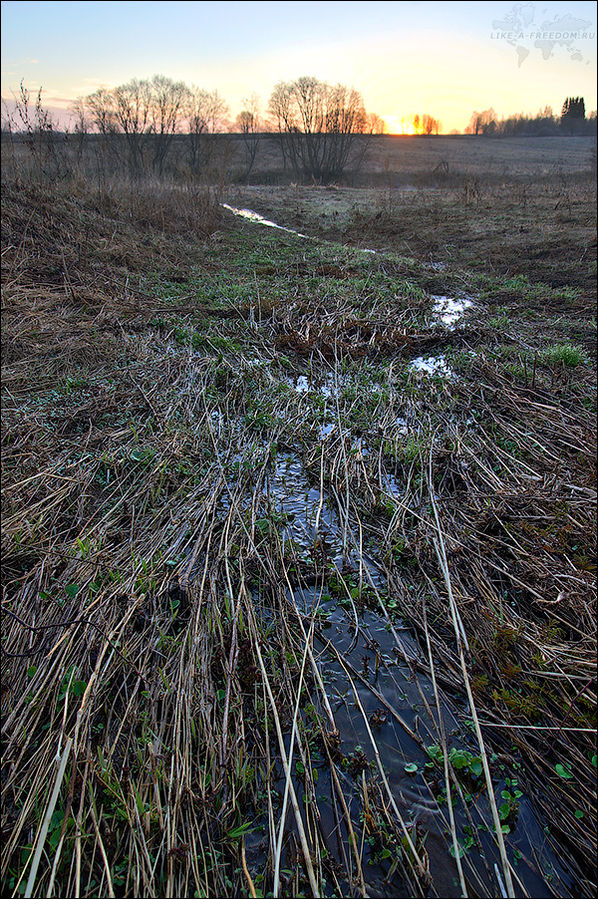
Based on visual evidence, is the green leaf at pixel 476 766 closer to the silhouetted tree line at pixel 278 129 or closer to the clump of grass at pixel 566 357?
the clump of grass at pixel 566 357

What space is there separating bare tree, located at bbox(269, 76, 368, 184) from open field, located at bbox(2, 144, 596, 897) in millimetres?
40742

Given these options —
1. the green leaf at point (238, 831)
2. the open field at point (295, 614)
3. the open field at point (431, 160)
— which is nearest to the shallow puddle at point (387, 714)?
the open field at point (295, 614)

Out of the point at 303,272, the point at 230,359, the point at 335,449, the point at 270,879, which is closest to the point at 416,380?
the point at 335,449

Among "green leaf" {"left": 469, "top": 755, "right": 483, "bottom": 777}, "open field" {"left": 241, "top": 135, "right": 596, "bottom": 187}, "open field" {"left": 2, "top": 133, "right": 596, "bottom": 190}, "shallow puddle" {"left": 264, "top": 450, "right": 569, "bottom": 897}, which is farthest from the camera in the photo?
"open field" {"left": 241, "top": 135, "right": 596, "bottom": 187}

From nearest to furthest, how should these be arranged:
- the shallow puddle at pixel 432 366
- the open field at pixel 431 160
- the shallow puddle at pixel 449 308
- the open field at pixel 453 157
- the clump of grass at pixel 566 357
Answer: the clump of grass at pixel 566 357, the shallow puddle at pixel 432 366, the shallow puddle at pixel 449 308, the open field at pixel 431 160, the open field at pixel 453 157

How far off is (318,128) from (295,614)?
4870 cm

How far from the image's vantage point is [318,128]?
41.7 meters

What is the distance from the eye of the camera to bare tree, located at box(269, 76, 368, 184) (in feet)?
134

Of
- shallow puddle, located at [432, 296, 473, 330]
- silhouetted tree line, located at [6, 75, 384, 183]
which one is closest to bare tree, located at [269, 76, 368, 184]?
silhouetted tree line, located at [6, 75, 384, 183]

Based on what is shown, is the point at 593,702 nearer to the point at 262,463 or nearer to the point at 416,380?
the point at 262,463

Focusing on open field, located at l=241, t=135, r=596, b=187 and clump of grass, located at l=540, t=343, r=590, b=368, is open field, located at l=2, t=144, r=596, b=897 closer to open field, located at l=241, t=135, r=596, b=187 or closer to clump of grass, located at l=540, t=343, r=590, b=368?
clump of grass, located at l=540, t=343, r=590, b=368

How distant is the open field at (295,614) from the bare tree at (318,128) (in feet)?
134

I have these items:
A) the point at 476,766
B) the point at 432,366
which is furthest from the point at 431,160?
the point at 476,766

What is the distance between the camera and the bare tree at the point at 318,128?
40906 millimetres
